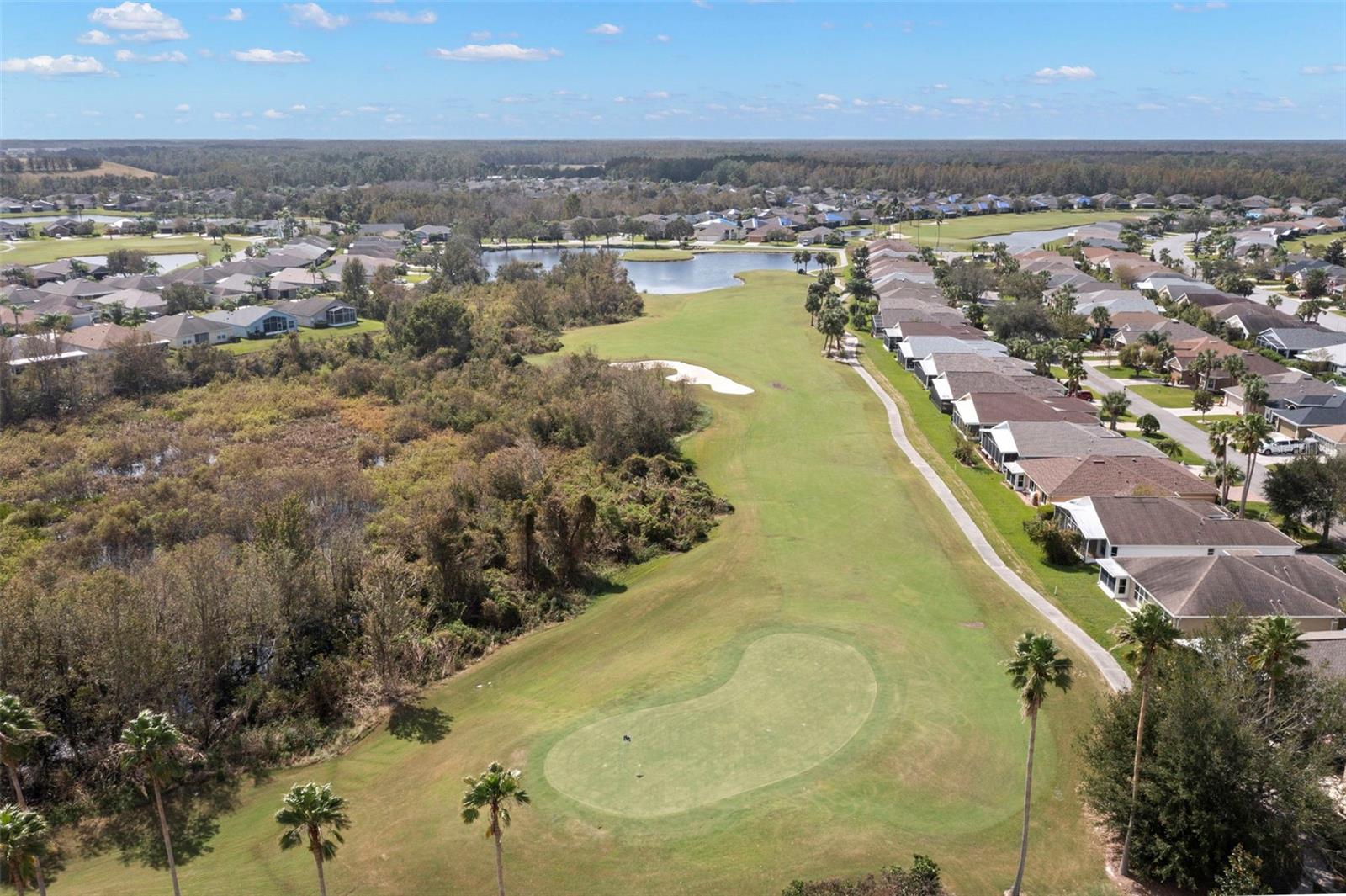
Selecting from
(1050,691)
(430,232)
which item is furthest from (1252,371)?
(430,232)

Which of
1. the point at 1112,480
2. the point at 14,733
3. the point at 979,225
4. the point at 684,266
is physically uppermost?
the point at 979,225

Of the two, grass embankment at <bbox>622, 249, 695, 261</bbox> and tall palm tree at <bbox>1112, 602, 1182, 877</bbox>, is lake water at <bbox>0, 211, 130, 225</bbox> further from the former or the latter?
tall palm tree at <bbox>1112, 602, 1182, 877</bbox>

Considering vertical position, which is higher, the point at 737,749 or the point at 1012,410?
the point at 1012,410

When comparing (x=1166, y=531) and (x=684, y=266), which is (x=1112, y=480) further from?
(x=684, y=266)

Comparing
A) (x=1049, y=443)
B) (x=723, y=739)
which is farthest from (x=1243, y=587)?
(x=723, y=739)

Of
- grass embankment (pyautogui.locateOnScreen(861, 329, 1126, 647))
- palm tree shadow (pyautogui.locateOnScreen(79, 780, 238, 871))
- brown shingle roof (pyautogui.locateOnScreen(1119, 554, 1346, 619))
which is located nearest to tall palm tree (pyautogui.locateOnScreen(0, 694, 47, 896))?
palm tree shadow (pyautogui.locateOnScreen(79, 780, 238, 871))

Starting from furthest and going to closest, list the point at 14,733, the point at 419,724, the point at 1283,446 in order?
the point at 1283,446 → the point at 419,724 → the point at 14,733

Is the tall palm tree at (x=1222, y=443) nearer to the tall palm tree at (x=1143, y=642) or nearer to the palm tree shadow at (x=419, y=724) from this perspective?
the tall palm tree at (x=1143, y=642)
